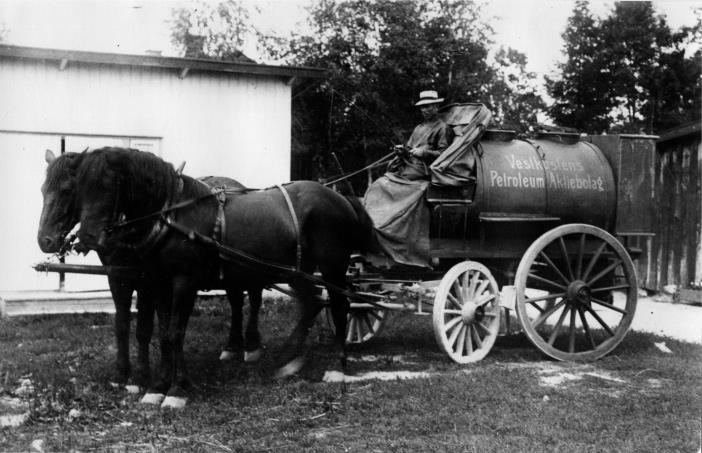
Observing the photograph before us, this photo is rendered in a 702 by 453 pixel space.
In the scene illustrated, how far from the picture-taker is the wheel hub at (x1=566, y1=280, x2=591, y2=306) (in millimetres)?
8000

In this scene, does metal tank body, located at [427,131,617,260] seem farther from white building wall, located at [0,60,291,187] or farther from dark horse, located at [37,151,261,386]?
white building wall, located at [0,60,291,187]

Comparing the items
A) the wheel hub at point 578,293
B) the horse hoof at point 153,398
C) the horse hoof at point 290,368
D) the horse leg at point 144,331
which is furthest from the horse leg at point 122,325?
the wheel hub at point 578,293

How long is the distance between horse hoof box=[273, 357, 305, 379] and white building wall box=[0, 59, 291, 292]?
5.41m

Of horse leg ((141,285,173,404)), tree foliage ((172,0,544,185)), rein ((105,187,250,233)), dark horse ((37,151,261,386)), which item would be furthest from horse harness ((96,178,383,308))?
tree foliage ((172,0,544,185))

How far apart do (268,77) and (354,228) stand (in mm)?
5962

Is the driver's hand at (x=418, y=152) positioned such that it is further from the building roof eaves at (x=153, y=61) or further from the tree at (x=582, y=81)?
the tree at (x=582, y=81)

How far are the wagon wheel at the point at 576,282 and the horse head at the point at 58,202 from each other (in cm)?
458

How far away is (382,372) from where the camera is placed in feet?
24.0

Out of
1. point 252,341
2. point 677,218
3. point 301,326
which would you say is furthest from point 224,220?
point 677,218

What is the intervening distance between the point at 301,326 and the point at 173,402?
198 centimetres

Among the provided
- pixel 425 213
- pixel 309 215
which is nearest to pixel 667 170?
pixel 425 213

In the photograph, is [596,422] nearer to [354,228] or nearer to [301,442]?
[301,442]

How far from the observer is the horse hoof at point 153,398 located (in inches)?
229

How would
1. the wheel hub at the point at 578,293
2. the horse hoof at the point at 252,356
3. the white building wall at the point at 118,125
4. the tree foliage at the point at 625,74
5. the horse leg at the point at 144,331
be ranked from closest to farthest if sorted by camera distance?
the horse leg at the point at 144,331 < the horse hoof at the point at 252,356 < the wheel hub at the point at 578,293 < the white building wall at the point at 118,125 < the tree foliage at the point at 625,74
